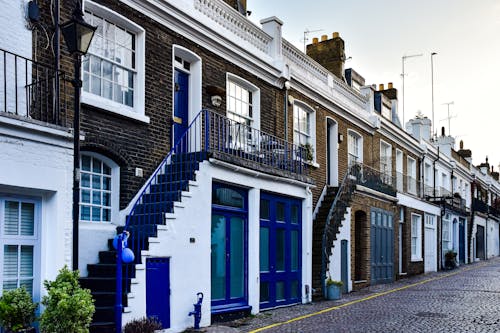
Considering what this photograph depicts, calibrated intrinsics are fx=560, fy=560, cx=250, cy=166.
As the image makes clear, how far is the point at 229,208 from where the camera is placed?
1240 centimetres

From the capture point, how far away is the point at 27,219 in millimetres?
8672

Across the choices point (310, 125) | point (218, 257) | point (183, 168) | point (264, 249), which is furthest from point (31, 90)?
point (310, 125)

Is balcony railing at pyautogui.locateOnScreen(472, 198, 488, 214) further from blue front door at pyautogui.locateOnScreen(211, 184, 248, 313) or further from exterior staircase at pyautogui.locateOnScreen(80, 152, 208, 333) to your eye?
exterior staircase at pyautogui.locateOnScreen(80, 152, 208, 333)

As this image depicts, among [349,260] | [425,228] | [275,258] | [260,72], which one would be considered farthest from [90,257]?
[425,228]

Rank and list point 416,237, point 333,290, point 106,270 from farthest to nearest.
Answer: point 416,237, point 333,290, point 106,270

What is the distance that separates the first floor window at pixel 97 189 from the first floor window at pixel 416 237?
19.9m

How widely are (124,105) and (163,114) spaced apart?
1161 millimetres

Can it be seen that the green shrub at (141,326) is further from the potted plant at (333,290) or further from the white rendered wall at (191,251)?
the potted plant at (333,290)

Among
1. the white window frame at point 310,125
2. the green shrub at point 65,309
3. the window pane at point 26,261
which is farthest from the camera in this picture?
the white window frame at point 310,125

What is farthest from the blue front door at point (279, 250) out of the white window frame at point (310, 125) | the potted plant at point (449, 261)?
the potted plant at point (449, 261)

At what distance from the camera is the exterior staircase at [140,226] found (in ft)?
30.6

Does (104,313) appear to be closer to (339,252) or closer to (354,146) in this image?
(339,252)

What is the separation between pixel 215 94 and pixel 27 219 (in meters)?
6.29

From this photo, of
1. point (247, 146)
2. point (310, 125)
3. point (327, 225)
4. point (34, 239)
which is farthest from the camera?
point (310, 125)
